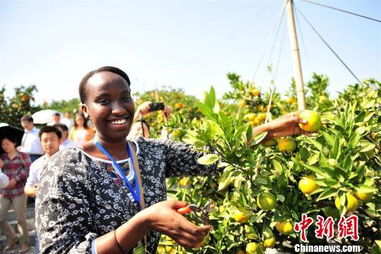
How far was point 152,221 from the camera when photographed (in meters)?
1.00

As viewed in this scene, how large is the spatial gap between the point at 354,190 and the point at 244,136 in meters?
0.46

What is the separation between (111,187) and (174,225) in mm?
341

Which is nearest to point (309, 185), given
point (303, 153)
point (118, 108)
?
point (303, 153)

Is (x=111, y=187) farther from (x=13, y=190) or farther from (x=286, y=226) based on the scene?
(x=13, y=190)

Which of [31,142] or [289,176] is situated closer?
[289,176]

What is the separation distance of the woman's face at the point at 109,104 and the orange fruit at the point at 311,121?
2.52 feet

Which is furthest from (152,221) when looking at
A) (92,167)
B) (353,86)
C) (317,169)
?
(353,86)

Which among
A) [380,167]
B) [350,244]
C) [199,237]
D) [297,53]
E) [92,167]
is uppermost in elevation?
[297,53]

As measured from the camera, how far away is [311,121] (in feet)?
4.59

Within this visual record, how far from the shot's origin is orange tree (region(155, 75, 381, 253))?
3.72 ft

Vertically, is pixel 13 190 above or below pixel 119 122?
below

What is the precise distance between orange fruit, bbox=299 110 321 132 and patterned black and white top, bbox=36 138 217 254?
2.26ft

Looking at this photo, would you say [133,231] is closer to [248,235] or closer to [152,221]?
[152,221]

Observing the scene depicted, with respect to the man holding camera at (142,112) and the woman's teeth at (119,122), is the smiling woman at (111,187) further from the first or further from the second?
the man holding camera at (142,112)
